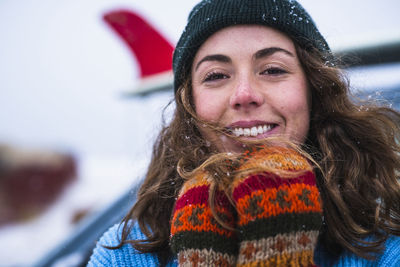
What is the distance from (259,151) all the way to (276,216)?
0.89 feet

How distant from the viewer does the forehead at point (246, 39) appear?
1336 mm

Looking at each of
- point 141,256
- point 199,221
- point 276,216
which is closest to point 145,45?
point 141,256

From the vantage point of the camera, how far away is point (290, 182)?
38.8 inches

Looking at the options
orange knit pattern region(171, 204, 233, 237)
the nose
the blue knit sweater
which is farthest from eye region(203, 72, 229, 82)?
the blue knit sweater

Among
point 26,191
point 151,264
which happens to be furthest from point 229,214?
point 26,191

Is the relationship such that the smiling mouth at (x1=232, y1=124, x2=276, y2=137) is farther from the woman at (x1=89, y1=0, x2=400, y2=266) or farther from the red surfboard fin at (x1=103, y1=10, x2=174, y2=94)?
the red surfboard fin at (x1=103, y1=10, x2=174, y2=94)

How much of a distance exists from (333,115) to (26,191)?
985 cm

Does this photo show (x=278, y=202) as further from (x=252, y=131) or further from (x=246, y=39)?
(x=246, y=39)

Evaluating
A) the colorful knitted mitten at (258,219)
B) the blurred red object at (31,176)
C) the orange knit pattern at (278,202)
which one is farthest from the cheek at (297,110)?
the blurred red object at (31,176)

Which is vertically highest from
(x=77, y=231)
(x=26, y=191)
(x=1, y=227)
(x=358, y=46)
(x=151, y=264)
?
(x=358, y=46)

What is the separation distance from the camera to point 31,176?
10.6 meters

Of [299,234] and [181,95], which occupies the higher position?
[181,95]

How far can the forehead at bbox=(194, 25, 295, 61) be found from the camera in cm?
134

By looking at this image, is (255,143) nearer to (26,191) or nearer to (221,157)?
(221,157)
